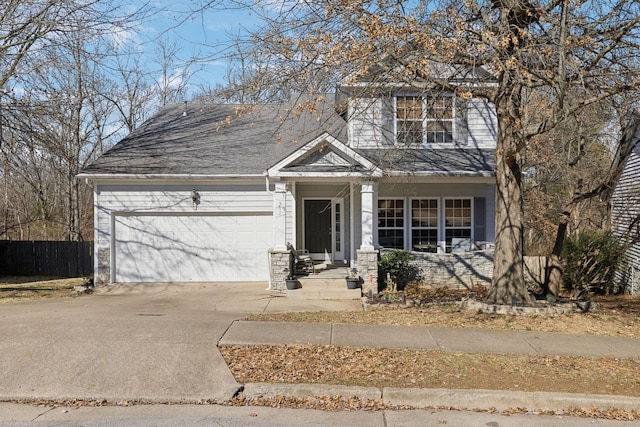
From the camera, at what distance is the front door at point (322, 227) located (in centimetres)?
1652

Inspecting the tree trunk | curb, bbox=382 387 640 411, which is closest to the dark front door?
the tree trunk

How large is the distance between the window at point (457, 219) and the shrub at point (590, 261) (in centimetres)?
289

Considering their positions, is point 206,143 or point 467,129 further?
point 206,143

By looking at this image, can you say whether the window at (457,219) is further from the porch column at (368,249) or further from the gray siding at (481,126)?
the porch column at (368,249)

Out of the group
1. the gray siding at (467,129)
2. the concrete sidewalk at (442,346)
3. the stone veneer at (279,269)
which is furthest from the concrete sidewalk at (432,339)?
the gray siding at (467,129)

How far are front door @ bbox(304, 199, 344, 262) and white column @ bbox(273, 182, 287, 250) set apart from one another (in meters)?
2.39

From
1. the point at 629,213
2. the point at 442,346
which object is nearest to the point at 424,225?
the point at 629,213

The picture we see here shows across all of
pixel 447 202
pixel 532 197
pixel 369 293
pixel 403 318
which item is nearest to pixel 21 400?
pixel 403 318

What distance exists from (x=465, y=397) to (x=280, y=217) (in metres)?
8.49

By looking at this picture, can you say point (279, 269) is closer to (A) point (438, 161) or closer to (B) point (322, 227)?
(B) point (322, 227)

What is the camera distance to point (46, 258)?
20.8 metres

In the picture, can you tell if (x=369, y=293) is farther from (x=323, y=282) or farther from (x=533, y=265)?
→ (x=533, y=265)

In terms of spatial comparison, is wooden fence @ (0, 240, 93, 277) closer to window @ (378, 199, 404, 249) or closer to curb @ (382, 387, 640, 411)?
window @ (378, 199, 404, 249)

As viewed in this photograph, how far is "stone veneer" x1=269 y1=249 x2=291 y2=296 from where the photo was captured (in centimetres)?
1366
